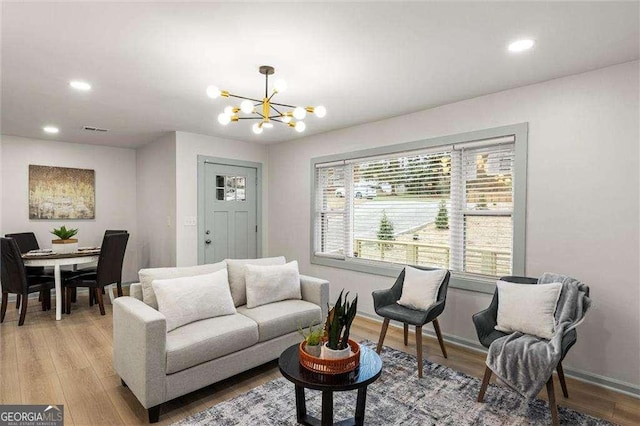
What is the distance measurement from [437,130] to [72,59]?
320 cm

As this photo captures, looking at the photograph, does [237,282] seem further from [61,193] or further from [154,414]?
[61,193]

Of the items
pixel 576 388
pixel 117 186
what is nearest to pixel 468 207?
pixel 576 388

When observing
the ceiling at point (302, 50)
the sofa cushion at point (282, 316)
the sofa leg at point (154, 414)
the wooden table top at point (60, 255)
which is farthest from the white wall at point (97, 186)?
the sofa leg at point (154, 414)

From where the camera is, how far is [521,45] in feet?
7.33

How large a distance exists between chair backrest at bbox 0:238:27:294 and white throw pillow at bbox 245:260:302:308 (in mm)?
2742

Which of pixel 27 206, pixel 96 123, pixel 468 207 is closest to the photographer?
pixel 468 207

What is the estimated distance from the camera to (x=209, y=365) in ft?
8.04

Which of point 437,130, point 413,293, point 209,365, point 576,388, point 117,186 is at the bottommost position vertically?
point 576,388

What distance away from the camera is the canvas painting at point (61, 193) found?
200 inches

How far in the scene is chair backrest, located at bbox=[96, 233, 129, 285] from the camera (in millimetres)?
4340

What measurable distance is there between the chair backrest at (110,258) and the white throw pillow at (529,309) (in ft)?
14.4

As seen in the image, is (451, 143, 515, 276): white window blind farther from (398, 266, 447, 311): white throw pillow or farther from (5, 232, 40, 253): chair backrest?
(5, 232, 40, 253): chair backrest

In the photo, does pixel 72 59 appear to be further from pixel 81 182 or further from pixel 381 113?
pixel 81 182

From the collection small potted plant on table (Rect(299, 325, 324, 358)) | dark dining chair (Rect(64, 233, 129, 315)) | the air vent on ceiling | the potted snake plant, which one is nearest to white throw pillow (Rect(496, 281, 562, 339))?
the potted snake plant
